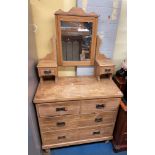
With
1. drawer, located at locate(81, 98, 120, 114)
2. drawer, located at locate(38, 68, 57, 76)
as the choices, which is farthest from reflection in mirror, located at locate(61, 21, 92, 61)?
drawer, located at locate(81, 98, 120, 114)

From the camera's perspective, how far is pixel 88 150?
153cm

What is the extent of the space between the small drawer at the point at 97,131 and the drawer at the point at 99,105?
0.77 feet

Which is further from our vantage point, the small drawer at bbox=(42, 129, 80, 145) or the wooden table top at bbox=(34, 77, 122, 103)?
the small drawer at bbox=(42, 129, 80, 145)

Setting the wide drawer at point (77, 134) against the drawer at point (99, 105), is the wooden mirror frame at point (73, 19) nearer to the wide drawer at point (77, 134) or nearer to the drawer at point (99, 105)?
the drawer at point (99, 105)

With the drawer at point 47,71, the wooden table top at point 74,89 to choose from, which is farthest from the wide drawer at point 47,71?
the wooden table top at point 74,89

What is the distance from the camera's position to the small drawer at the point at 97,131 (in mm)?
1448

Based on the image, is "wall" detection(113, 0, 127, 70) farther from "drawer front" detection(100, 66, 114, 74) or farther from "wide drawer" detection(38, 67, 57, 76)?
"wide drawer" detection(38, 67, 57, 76)

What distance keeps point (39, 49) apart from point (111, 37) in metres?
0.78

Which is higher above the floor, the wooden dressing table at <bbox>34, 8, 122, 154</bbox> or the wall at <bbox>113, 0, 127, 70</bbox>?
the wall at <bbox>113, 0, 127, 70</bbox>

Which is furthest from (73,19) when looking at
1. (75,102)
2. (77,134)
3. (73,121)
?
(77,134)

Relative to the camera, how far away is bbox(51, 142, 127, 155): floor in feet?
4.91

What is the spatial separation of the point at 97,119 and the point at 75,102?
0.35m

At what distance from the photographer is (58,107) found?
4.06 ft
